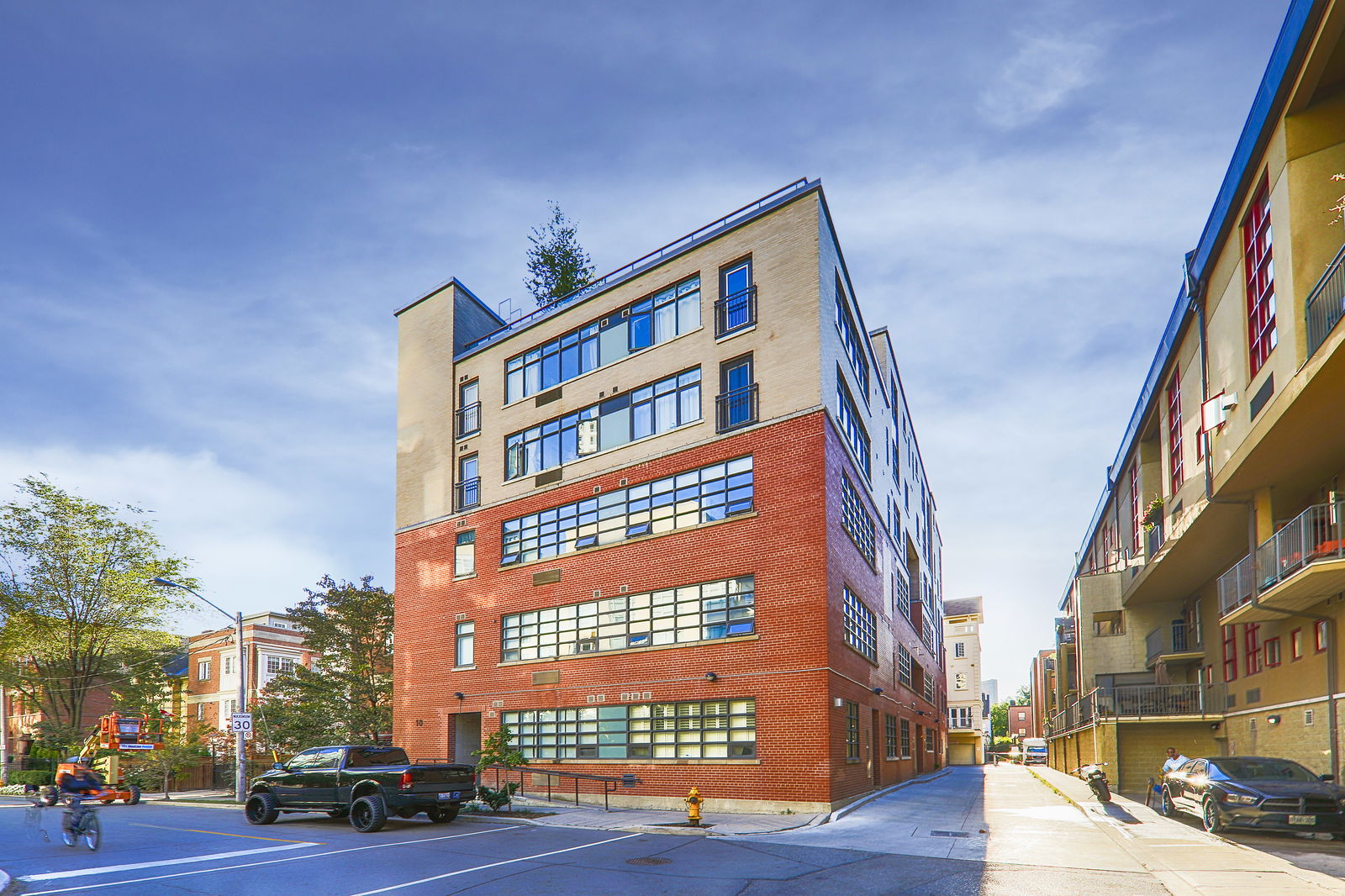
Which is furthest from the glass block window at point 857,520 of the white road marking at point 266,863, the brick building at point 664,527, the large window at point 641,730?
the white road marking at point 266,863

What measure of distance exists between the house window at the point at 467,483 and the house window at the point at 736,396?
1028cm

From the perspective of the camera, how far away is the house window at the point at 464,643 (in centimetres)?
3131

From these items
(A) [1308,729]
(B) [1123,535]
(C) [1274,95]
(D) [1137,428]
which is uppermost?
(C) [1274,95]

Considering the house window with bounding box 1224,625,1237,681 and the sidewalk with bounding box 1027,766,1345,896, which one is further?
the house window with bounding box 1224,625,1237,681

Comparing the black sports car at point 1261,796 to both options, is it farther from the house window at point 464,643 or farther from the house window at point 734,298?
the house window at point 464,643

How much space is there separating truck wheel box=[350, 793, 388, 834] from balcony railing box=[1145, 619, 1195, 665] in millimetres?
25153

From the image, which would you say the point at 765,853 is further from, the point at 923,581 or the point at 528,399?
the point at 923,581

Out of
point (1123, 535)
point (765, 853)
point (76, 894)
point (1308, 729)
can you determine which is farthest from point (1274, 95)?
point (1123, 535)

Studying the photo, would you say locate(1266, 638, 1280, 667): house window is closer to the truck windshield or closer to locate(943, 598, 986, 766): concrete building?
the truck windshield

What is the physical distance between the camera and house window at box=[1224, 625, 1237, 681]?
1043 inches

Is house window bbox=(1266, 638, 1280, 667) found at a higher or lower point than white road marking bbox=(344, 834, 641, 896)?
higher

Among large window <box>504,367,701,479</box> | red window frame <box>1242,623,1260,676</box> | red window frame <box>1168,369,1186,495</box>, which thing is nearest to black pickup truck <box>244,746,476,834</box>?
large window <box>504,367,701,479</box>

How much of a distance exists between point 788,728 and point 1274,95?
634 inches

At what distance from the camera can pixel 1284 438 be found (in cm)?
1733
